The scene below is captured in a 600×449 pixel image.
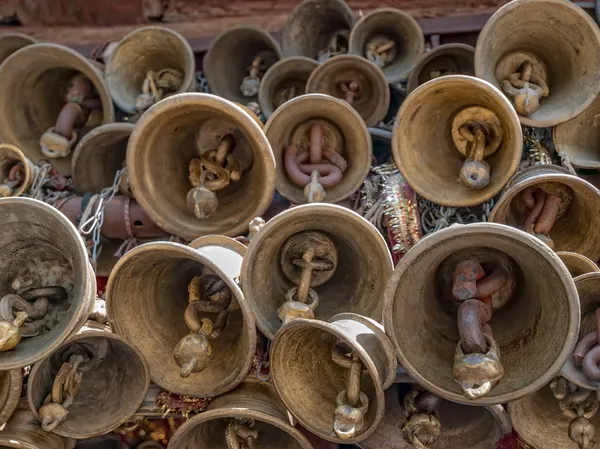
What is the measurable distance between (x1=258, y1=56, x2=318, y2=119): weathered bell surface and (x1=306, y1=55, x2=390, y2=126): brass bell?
14 cm

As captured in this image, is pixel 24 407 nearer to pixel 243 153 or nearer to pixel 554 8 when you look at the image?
pixel 243 153

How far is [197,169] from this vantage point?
96.0 inches

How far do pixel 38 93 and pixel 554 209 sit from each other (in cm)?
218

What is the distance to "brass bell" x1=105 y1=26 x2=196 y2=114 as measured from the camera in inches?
111

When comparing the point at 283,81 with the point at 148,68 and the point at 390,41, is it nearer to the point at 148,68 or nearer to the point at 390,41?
the point at 390,41

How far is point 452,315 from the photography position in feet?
6.47

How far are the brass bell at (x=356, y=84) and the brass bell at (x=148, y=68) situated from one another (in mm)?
560

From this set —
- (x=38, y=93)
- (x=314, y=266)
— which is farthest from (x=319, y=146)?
(x=38, y=93)

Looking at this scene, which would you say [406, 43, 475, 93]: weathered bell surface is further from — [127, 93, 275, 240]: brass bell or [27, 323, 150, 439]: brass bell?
[27, 323, 150, 439]: brass bell

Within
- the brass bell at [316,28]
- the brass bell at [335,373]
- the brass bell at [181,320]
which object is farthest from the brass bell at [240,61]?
the brass bell at [335,373]

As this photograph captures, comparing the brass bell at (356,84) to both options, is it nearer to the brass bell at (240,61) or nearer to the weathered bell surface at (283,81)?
the weathered bell surface at (283,81)

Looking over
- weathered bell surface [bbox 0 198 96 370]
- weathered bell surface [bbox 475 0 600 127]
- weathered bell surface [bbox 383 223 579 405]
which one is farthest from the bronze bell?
weathered bell surface [bbox 475 0 600 127]

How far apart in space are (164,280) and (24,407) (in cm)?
56

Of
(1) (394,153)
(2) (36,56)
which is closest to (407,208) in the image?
(1) (394,153)
